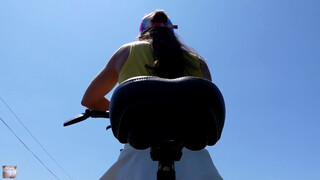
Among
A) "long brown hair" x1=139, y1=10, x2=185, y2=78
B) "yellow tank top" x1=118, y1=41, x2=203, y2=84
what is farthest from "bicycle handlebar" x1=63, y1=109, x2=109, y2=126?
"long brown hair" x1=139, y1=10, x2=185, y2=78

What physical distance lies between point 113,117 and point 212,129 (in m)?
0.33

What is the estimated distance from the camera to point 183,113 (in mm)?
1003

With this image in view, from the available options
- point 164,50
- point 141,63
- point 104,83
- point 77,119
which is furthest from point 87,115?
point 164,50

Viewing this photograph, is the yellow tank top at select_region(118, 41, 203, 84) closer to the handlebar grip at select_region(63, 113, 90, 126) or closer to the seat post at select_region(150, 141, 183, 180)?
the handlebar grip at select_region(63, 113, 90, 126)

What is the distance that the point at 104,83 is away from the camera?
1.73 meters

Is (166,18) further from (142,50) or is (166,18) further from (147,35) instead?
(142,50)

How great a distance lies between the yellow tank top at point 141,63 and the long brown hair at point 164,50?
38 mm

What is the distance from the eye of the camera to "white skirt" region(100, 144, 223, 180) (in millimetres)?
1434

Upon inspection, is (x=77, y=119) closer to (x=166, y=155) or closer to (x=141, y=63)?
(x=141, y=63)

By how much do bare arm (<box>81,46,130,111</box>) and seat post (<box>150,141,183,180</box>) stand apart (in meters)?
0.68

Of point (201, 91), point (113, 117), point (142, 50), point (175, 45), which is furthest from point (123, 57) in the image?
point (201, 91)

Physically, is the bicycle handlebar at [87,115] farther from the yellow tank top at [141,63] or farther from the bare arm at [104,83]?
the yellow tank top at [141,63]

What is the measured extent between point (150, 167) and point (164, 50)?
21.1 inches

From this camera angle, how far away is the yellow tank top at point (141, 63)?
155 centimetres
